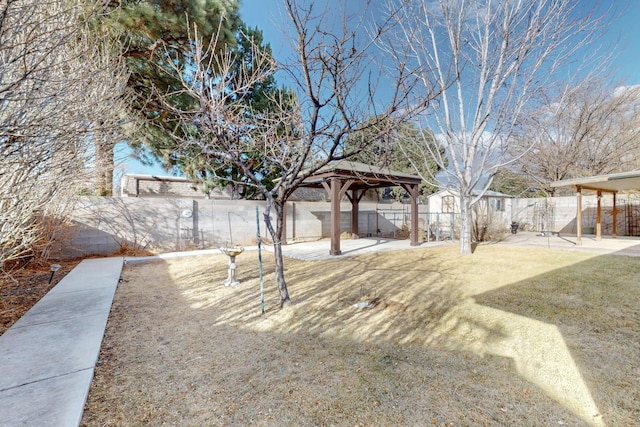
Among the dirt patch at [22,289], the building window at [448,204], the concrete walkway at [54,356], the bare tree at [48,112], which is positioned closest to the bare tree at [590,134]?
the building window at [448,204]

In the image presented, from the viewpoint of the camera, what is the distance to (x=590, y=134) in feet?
51.0

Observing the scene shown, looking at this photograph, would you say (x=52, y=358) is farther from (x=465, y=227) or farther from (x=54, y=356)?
(x=465, y=227)

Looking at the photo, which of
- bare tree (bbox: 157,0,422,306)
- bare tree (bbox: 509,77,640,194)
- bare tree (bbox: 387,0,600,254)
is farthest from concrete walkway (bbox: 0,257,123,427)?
bare tree (bbox: 509,77,640,194)

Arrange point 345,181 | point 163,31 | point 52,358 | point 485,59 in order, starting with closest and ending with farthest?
point 52,358
point 163,31
point 485,59
point 345,181

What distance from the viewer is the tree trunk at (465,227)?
28.3 feet

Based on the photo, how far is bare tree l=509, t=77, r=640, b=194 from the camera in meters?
14.3

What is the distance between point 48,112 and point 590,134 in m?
22.0

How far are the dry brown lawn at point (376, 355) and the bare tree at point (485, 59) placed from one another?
479cm

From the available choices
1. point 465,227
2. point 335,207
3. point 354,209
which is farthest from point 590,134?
point 335,207

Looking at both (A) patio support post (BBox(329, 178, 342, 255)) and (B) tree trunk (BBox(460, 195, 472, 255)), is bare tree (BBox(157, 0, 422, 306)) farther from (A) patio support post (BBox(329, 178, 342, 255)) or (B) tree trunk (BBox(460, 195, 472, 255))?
(B) tree trunk (BBox(460, 195, 472, 255))

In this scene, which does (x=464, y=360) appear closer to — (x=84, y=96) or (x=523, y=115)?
(x=84, y=96)

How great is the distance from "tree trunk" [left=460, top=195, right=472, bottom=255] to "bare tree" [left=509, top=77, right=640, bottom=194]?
6.99 meters

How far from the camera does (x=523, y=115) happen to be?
9.55 metres

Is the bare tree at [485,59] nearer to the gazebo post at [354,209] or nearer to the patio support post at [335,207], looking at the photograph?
the patio support post at [335,207]
